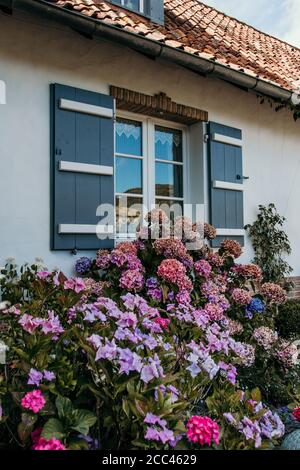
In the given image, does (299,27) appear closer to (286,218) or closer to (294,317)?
(286,218)

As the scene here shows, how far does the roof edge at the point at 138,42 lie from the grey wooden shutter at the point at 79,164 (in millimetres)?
535

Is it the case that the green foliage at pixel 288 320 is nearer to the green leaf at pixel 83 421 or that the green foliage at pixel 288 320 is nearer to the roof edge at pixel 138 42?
the roof edge at pixel 138 42

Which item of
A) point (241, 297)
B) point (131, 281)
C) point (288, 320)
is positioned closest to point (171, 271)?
point (131, 281)

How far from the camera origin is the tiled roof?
140 inches

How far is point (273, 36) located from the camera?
8.30 meters

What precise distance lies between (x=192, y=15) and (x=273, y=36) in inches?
121

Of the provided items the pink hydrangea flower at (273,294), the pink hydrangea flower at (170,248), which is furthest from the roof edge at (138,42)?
the pink hydrangea flower at (273,294)

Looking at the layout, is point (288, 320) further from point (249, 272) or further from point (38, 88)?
point (38, 88)

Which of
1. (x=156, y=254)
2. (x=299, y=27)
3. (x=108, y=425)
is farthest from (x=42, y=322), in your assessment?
(x=299, y=27)

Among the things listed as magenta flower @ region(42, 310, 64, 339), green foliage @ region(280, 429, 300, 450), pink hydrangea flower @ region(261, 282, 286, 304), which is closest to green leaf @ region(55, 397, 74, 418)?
magenta flower @ region(42, 310, 64, 339)

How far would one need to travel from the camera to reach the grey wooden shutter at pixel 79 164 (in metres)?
3.40

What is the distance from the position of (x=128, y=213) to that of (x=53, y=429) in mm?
3021

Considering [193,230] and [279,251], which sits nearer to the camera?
[193,230]

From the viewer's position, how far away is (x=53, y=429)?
1280 millimetres
